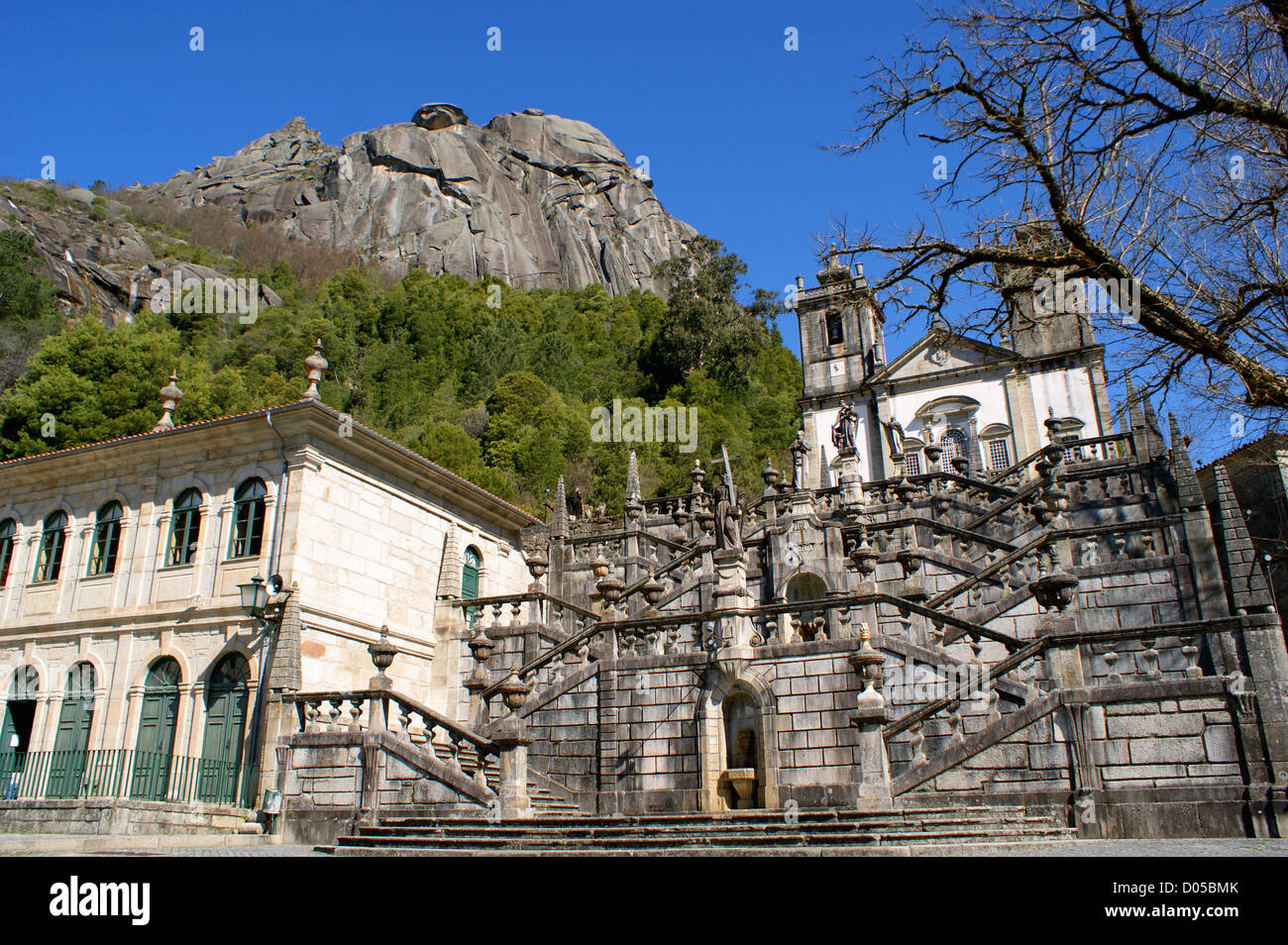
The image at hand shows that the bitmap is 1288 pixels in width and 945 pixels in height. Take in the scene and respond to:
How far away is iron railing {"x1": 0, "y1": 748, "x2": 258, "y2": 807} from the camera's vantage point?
16844mm

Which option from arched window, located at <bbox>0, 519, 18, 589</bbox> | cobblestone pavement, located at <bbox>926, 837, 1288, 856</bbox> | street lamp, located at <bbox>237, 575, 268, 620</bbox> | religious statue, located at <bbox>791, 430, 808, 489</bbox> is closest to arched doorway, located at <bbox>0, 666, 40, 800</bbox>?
arched window, located at <bbox>0, 519, 18, 589</bbox>

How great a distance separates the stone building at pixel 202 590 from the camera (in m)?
17.7

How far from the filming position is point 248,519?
19297 mm

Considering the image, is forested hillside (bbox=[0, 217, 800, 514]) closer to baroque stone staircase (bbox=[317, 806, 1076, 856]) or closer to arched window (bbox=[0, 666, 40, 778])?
arched window (bbox=[0, 666, 40, 778])

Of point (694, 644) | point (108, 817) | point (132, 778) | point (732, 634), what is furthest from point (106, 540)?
point (732, 634)

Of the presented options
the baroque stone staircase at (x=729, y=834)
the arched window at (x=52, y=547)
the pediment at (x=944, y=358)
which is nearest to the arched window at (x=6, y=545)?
the arched window at (x=52, y=547)

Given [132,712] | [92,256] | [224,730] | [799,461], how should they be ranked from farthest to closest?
[92,256], [799,461], [132,712], [224,730]

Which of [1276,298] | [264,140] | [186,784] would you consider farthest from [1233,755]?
[264,140]

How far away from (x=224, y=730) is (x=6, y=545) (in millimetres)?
10128

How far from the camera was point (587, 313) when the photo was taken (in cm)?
7831

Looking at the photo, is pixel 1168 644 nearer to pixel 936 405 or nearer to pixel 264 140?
pixel 936 405

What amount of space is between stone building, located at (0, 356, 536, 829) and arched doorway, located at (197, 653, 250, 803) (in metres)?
0.04

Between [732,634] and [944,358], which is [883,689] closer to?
[732,634]

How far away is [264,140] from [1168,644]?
5853 inches
